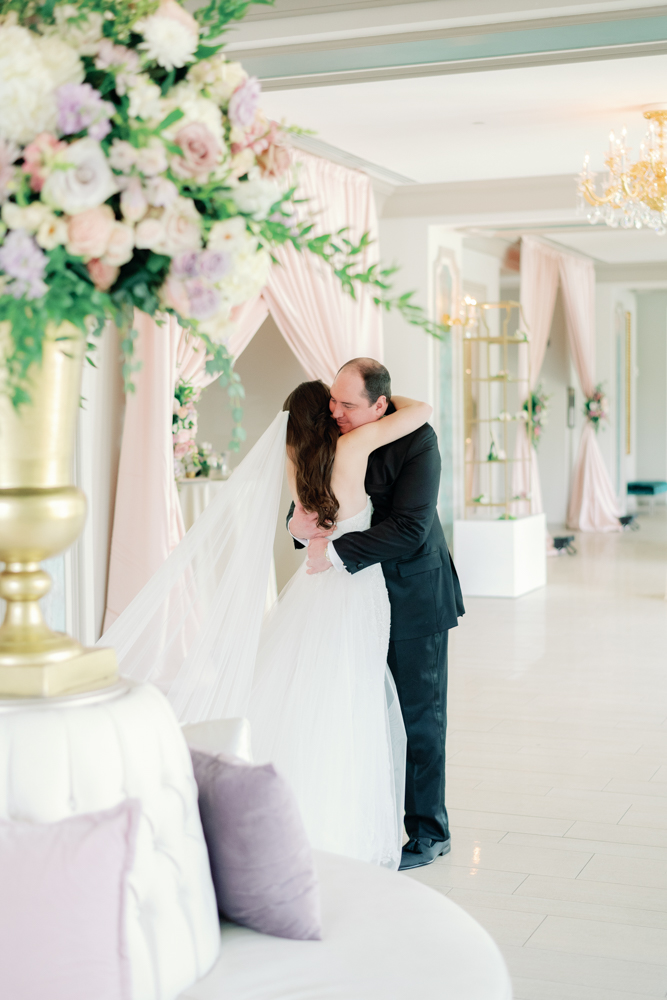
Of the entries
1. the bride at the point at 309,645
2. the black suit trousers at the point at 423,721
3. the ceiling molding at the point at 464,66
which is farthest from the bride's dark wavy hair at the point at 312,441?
the ceiling molding at the point at 464,66

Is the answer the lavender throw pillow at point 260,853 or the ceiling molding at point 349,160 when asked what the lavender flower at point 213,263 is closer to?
the lavender throw pillow at point 260,853

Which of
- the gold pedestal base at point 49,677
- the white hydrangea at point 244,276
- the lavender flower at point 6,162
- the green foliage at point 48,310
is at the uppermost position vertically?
the lavender flower at point 6,162

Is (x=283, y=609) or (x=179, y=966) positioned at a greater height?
(x=283, y=609)

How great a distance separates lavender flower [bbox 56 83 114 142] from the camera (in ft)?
4.48

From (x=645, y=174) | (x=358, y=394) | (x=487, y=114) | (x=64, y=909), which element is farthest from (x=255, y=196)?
(x=645, y=174)

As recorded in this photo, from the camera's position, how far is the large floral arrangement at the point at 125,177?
4.49 feet

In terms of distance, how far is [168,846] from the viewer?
1.71 meters

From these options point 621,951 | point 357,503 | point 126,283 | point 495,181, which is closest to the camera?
point 126,283

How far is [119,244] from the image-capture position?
4.60ft

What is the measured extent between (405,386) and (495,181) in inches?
68.5

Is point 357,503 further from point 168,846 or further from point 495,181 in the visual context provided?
point 495,181

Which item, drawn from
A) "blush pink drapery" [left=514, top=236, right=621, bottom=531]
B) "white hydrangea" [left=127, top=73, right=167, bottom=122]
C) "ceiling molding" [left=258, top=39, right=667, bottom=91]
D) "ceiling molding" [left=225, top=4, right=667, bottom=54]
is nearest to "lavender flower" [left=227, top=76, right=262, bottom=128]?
"white hydrangea" [left=127, top=73, right=167, bottom=122]

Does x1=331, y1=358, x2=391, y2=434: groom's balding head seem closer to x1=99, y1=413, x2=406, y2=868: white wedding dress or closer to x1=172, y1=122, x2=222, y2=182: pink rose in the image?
x1=99, y1=413, x2=406, y2=868: white wedding dress

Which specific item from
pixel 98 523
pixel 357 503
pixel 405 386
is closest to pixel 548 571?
pixel 405 386
